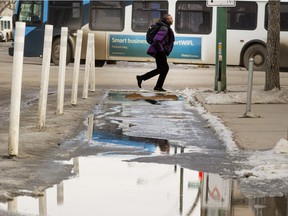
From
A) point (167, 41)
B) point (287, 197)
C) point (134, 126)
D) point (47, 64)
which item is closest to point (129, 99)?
point (167, 41)

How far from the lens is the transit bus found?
3195 centimetres

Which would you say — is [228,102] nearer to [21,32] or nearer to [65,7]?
[21,32]

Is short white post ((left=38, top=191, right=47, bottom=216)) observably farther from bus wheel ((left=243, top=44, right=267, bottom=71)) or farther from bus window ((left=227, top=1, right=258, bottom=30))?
bus window ((left=227, top=1, right=258, bottom=30))

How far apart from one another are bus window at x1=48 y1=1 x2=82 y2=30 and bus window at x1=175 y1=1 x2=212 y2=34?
3.87 meters

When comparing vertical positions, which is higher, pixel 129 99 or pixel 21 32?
pixel 21 32

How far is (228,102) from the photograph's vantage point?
16.7m

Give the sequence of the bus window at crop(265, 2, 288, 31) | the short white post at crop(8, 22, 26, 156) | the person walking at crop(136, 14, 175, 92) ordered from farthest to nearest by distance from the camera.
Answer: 1. the bus window at crop(265, 2, 288, 31)
2. the person walking at crop(136, 14, 175, 92)
3. the short white post at crop(8, 22, 26, 156)

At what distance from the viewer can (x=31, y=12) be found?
33625 mm

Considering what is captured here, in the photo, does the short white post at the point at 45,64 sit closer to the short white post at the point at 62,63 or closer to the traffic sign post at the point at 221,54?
the short white post at the point at 62,63

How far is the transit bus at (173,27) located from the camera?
105 ft

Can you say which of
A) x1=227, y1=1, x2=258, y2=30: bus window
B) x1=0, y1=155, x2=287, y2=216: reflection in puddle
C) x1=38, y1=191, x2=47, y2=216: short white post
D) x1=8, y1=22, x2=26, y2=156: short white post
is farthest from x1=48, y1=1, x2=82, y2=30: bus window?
x1=38, y1=191, x2=47, y2=216: short white post

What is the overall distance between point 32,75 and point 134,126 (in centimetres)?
1445

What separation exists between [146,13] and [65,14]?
3211 mm

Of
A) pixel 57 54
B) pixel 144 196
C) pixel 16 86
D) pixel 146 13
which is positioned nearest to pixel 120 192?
pixel 144 196
